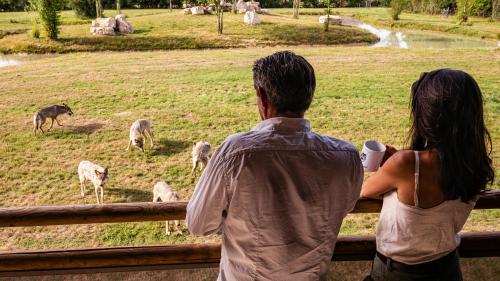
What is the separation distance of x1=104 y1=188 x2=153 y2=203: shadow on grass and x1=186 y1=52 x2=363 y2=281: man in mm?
4614

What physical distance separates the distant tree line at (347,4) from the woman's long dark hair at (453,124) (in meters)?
31.2

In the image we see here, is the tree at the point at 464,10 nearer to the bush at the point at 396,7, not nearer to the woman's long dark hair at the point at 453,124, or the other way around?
the bush at the point at 396,7

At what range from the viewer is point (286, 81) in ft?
3.79

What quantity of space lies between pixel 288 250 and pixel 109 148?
259 inches

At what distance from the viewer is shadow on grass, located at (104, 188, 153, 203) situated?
5.65m

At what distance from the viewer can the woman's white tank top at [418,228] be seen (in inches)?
56.5

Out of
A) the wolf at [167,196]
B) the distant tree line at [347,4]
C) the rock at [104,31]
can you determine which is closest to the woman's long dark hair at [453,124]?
the wolf at [167,196]

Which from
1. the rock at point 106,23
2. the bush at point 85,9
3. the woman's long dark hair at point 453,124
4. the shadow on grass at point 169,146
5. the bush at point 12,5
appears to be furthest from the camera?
the bush at point 12,5

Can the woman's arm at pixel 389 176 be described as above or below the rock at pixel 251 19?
below

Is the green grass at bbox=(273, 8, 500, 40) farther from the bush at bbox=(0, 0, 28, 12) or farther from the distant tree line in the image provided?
the bush at bbox=(0, 0, 28, 12)

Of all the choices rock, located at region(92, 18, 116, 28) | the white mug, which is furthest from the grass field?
the white mug

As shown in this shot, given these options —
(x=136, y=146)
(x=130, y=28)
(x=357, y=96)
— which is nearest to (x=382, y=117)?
(x=357, y=96)

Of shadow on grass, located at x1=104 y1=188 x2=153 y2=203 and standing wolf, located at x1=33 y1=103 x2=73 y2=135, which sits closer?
shadow on grass, located at x1=104 y1=188 x2=153 y2=203

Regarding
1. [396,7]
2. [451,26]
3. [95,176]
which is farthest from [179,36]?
[396,7]
